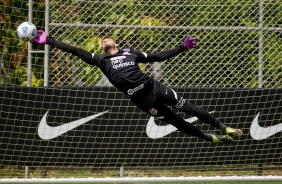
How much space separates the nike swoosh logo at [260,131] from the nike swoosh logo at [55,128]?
220 centimetres

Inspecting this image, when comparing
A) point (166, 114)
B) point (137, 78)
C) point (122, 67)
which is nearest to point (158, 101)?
point (166, 114)

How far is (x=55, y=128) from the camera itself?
9.25m

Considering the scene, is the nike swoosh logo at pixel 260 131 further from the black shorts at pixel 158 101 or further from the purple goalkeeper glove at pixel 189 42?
the purple goalkeeper glove at pixel 189 42

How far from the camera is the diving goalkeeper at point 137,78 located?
7535 millimetres

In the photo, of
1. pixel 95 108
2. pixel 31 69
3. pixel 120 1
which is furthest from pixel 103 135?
pixel 120 1

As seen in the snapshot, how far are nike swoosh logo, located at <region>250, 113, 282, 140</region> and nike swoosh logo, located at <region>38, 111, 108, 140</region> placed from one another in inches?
86.5

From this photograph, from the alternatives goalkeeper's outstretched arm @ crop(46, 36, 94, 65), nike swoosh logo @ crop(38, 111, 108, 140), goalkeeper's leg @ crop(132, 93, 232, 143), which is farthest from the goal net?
goalkeeper's outstretched arm @ crop(46, 36, 94, 65)

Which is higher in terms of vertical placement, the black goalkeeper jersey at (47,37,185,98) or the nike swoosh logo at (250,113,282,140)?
the black goalkeeper jersey at (47,37,185,98)

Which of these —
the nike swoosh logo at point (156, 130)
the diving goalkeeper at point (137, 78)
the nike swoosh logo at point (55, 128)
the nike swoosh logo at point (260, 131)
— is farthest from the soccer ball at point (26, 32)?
the nike swoosh logo at point (260, 131)

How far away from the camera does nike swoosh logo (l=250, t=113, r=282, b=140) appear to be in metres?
9.47

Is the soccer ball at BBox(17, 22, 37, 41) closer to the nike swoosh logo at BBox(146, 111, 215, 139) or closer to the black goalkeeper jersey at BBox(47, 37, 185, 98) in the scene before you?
the black goalkeeper jersey at BBox(47, 37, 185, 98)

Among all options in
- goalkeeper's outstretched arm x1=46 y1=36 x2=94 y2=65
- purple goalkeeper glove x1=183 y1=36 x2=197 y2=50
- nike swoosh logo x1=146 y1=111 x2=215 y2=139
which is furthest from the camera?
nike swoosh logo x1=146 y1=111 x2=215 y2=139

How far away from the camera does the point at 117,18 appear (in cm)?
952

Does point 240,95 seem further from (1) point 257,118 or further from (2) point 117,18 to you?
(2) point 117,18
